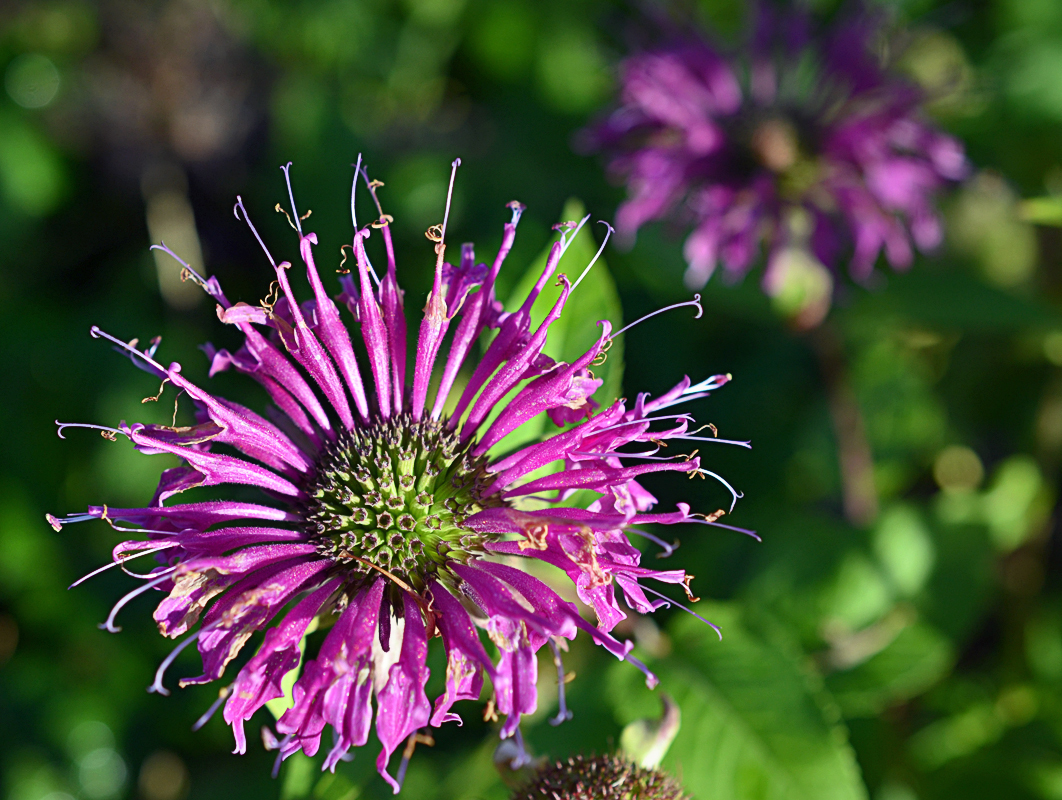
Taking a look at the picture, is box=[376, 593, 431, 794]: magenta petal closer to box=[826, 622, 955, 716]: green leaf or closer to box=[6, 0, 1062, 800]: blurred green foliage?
box=[6, 0, 1062, 800]: blurred green foliage

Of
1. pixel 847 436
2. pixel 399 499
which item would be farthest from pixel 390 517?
pixel 847 436

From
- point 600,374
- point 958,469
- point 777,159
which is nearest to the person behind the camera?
point 600,374

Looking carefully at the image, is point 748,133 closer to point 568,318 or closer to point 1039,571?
point 568,318

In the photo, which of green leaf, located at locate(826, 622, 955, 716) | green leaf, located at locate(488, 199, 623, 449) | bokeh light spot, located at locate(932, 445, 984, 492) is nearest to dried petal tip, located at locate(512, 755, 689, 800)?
green leaf, located at locate(488, 199, 623, 449)

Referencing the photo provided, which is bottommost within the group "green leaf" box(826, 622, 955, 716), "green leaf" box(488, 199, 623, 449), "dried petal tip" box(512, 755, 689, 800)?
"dried petal tip" box(512, 755, 689, 800)

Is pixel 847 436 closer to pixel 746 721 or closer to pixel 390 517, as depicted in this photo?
pixel 746 721
